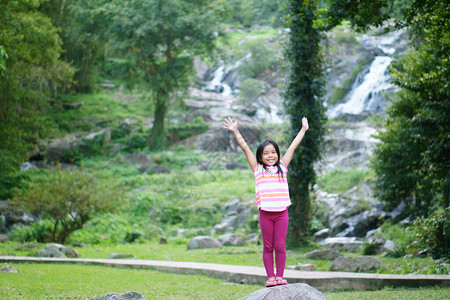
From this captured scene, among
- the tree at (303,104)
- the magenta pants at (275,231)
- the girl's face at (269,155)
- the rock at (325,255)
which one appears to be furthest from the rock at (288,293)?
the tree at (303,104)

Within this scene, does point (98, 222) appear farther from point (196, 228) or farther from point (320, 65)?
point (320, 65)

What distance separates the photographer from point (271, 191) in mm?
5035

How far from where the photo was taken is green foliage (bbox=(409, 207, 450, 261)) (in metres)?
9.50

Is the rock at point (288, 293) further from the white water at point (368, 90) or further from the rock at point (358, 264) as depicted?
the white water at point (368, 90)

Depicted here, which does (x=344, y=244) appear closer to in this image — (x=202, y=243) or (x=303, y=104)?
(x=202, y=243)

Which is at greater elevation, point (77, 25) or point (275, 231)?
point (77, 25)

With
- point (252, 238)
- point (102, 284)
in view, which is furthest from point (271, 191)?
point (252, 238)

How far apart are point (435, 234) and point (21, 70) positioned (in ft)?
47.6

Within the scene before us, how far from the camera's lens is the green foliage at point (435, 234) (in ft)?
31.2

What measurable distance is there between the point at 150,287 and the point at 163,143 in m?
27.1

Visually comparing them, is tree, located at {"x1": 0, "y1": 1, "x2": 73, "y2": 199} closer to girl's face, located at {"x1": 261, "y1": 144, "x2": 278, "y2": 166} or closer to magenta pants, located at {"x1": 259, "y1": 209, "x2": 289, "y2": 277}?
girl's face, located at {"x1": 261, "y1": 144, "x2": 278, "y2": 166}

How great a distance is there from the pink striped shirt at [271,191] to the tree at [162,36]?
88.3 feet

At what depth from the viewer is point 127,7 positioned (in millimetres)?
31312

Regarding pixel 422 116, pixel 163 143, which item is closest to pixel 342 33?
pixel 163 143
